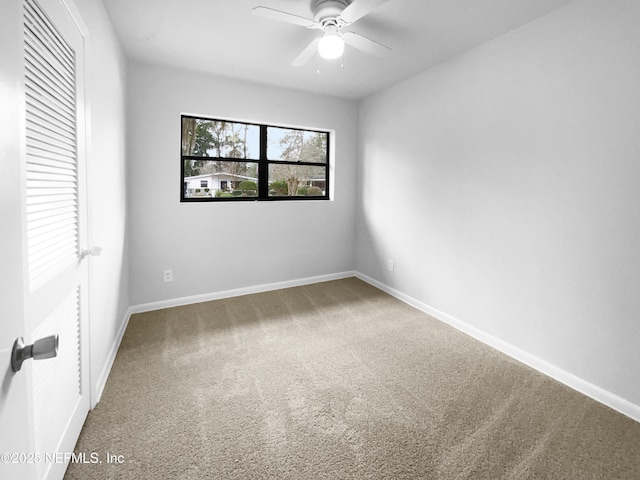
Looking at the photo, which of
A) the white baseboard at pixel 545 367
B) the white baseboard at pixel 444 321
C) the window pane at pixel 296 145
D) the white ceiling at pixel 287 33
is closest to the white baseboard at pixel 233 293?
the white baseboard at pixel 444 321

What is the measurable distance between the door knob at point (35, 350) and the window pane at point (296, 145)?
333cm

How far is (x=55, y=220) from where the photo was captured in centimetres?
130

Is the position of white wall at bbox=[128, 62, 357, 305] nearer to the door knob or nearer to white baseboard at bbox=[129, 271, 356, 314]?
white baseboard at bbox=[129, 271, 356, 314]

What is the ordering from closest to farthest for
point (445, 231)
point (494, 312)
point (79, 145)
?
1. point (79, 145)
2. point (494, 312)
3. point (445, 231)

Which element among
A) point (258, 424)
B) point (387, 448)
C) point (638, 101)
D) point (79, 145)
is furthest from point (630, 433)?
point (79, 145)

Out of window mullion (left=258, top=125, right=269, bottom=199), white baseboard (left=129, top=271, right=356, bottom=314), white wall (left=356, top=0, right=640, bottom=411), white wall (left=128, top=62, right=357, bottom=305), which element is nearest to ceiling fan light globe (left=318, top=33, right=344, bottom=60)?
white wall (left=356, top=0, right=640, bottom=411)

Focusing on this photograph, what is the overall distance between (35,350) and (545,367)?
2772 millimetres

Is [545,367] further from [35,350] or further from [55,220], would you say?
[55,220]

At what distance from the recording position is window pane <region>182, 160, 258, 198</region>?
3.43m

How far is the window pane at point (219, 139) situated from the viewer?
11.1ft

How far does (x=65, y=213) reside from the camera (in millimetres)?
1414

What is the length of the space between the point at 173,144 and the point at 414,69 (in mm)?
2408

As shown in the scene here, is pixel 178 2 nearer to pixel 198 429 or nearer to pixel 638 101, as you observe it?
pixel 198 429

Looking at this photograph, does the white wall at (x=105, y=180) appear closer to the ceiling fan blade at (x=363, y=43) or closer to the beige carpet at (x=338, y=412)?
the beige carpet at (x=338, y=412)
